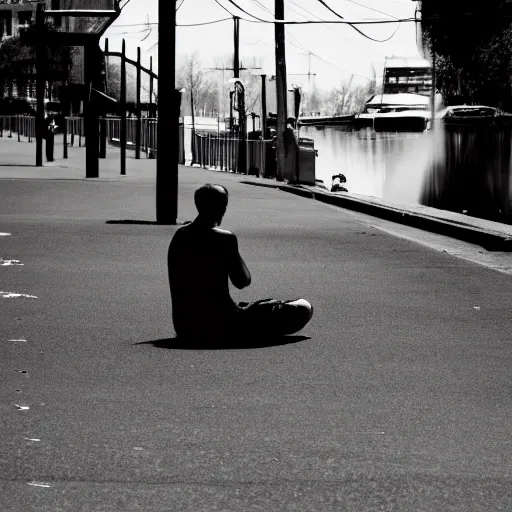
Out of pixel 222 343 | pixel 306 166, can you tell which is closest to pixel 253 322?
pixel 222 343

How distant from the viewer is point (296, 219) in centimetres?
2239

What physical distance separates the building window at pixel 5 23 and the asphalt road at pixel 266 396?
130334mm

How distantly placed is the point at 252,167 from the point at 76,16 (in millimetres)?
9825

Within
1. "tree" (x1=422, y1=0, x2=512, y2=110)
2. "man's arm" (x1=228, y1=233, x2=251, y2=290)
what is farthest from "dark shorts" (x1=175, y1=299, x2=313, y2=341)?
"tree" (x1=422, y1=0, x2=512, y2=110)

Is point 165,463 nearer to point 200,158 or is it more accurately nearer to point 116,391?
point 116,391

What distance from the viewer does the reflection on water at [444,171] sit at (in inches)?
944

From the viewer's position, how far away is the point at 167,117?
20281mm

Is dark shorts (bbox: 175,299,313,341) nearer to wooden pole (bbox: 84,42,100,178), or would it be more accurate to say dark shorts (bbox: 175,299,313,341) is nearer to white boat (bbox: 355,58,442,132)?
wooden pole (bbox: 84,42,100,178)

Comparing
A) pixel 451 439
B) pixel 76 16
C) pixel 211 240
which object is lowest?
pixel 451 439

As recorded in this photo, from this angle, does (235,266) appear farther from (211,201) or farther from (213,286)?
(211,201)

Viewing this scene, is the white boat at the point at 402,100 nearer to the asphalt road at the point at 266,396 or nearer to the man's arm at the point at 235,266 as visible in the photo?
the asphalt road at the point at 266,396

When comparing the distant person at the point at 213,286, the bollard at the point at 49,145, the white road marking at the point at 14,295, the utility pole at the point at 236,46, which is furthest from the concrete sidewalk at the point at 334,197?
the utility pole at the point at 236,46

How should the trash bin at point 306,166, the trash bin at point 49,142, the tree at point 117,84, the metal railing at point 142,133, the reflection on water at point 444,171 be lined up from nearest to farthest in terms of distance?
the reflection on water at point 444,171
the trash bin at point 306,166
the trash bin at point 49,142
the metal railing at point 142,133
the tree at point 117,84

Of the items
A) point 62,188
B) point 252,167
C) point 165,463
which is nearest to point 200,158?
point 252,167
